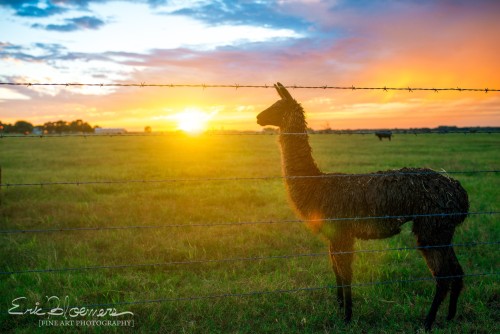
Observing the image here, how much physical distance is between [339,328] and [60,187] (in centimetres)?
1131

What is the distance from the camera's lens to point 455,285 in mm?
4457

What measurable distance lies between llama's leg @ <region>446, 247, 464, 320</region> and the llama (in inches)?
0.4

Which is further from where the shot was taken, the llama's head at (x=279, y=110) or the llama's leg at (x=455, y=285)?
the llama's head at (x=279, y=110)

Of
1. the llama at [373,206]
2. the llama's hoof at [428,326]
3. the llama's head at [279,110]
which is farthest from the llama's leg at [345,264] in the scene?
the llama's head at [279,110]

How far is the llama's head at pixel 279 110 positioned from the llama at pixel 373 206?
1 centimetres

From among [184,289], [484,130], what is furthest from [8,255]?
[484,130]

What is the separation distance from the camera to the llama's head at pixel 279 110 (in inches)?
194

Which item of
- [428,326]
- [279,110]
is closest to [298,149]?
[279,110]

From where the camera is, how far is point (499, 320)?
4.62 m

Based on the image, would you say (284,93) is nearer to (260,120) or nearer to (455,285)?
(260,120)

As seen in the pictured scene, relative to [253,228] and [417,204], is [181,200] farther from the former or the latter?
[417,204]
